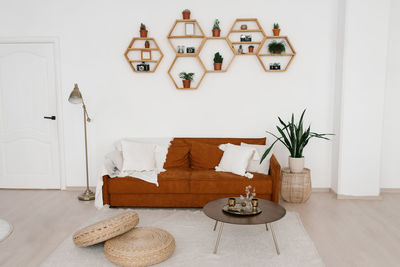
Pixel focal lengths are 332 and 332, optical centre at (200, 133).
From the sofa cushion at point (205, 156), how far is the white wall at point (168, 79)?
Result: 432 millimetres

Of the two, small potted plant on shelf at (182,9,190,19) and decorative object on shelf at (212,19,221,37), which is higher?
small potted plant on shelf at (182,9,190,19)

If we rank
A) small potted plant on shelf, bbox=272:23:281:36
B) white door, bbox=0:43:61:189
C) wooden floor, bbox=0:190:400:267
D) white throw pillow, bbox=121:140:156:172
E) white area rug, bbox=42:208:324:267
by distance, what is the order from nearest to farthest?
white area rug, bbox=42:208:324:267 → wooden floor, bbox=0:190:400:267 → white throw pillow, bbox=121:140:156:172 → small potted plant on shelf, bbox=272:23:281:36 → white door, bbox=0:43:61:189

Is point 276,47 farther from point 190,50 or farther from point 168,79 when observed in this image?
point 168,79

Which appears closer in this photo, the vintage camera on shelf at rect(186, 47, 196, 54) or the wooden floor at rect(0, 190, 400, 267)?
the wooden floor at rect(0, 190, 400, 267)

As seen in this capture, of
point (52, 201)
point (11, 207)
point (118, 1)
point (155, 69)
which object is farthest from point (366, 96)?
point (11, 207)

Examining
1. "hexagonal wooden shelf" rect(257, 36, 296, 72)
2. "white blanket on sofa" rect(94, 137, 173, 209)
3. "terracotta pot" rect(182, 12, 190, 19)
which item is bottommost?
"white blanket on sofa" rect(94, 137, 173, 209)

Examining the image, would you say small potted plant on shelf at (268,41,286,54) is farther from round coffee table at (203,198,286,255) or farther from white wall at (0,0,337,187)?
Result: round coffee table at (203,198,286,255)

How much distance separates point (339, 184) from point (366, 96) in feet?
3.82

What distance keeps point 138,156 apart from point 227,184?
3.82 feet

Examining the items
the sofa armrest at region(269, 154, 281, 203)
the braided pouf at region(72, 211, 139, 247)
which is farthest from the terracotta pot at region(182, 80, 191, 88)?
the braided pouf at region(72, 211, 139, 247)

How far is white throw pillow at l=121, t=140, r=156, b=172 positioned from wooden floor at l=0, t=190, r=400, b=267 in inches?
26.9

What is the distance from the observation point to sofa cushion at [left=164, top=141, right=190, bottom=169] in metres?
4.19

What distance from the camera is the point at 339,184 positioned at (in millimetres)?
4273

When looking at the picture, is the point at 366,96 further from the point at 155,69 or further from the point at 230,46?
the point at 155,69
